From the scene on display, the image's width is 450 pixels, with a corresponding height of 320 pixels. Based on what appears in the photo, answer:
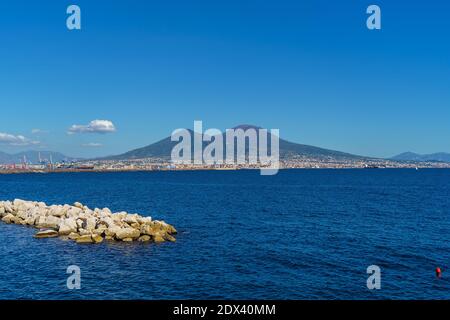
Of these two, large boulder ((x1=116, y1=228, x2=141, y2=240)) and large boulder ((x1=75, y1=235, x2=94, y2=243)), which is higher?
large boulder ((x1=116, y1=228, x2=141, y2=240))

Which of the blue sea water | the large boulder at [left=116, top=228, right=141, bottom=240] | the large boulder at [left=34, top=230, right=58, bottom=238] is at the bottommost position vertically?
the blue sea water

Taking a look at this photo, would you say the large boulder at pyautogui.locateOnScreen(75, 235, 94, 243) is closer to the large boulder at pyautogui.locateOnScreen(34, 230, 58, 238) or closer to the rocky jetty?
the rocky jetty

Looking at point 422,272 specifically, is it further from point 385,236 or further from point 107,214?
point 107,214

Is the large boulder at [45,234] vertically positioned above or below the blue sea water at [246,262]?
above

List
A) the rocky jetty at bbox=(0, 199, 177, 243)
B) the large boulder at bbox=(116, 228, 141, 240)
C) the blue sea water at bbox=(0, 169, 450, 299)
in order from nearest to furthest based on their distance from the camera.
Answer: the blue sea water at bbox=(0, 169, 450, 299), the large boulder at bbox=(116, 228, 141, 240), the rocky jetty at bbox=(0, 199, 177, 243)

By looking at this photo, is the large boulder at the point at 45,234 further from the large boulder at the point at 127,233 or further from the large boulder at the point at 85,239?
the large boulder at the point at 127,233

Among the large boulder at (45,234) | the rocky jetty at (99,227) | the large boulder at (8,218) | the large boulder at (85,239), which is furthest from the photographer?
the large boulder at (8,218)

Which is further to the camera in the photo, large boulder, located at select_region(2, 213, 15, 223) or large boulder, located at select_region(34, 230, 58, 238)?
large boulder, located at select_region(2, 213, 15, 223)

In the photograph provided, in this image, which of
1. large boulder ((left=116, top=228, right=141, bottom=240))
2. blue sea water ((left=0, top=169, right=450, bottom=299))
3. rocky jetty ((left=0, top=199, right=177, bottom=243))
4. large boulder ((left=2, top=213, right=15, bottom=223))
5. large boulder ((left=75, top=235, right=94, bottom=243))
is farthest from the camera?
large boulder ((left=2, top=213, right=15, bottom=223))

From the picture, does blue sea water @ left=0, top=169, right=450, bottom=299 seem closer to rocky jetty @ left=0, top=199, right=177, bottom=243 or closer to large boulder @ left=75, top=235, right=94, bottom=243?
large boulder @ left=75, top=235, right=94, bottom=243

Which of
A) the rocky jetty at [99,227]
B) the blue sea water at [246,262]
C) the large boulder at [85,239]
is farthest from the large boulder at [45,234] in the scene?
the large boulder at [85,239]

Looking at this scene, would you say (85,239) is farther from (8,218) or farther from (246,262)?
(8,218)

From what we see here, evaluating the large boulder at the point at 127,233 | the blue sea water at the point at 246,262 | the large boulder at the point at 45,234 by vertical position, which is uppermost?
the large boulder at the point at 127,233

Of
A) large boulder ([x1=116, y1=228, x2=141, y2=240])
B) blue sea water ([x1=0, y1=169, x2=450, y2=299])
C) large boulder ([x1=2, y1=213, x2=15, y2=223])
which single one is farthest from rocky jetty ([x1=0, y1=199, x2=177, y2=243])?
large boulder ([x1=2, y1=213, x2=15, y2=223])
